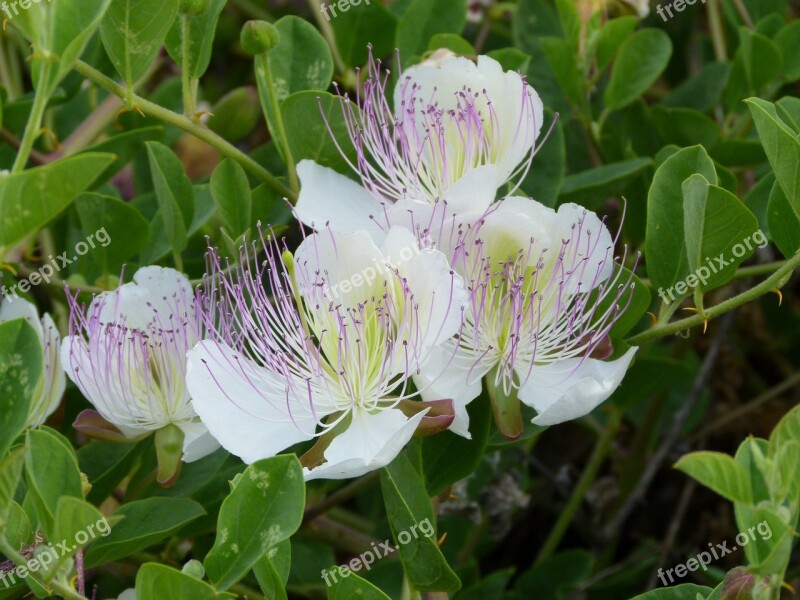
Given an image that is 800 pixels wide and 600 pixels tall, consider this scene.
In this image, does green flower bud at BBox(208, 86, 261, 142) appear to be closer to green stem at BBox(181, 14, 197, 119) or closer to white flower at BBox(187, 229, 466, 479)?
green stem at BBox(181, 14, 197, 119)

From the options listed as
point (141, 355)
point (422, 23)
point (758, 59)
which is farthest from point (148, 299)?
point (758, 59)

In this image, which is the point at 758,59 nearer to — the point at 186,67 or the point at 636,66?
the point at 636,66

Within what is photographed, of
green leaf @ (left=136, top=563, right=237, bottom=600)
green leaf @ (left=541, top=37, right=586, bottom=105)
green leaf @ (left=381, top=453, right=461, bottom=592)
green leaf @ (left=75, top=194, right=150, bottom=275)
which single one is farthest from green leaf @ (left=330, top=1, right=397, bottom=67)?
green leaf @ (left=136, top=563, right=237, bottom=600)

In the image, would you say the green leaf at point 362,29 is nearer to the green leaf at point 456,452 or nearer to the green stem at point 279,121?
the green stem at point 279,121

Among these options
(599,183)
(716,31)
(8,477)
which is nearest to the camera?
(8,477)

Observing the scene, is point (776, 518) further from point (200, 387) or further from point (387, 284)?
point (200, 387)

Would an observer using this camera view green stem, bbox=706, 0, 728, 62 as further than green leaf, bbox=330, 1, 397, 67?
Yes
